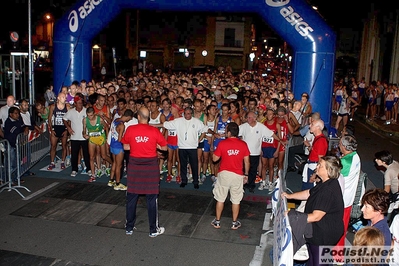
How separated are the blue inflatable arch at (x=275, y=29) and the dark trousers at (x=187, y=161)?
452 centimetres

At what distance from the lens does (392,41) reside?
26.6 metres

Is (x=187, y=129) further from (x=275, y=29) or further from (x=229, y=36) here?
(x=229, y=36)

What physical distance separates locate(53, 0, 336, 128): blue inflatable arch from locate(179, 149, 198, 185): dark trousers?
4.52 m

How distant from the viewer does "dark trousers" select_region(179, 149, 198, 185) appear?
935cm

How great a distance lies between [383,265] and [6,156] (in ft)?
24.7

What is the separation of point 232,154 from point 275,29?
6318 mm

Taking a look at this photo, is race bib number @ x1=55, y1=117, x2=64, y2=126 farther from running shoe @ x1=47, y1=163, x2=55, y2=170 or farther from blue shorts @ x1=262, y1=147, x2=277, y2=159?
blue shorts @ x1=262, y1=147, x2=277, y2=159

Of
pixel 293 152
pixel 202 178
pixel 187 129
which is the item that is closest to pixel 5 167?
pixel 187 129

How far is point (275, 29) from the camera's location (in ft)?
39.9

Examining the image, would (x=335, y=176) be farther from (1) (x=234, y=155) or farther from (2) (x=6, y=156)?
(2) (x=6, y=156)

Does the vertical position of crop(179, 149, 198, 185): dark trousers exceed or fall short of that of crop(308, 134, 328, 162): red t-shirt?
it falls short

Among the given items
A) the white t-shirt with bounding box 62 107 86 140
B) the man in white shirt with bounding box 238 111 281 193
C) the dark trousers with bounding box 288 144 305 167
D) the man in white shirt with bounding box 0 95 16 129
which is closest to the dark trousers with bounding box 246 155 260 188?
the man in white shirt with bounding box 238 111 281 193

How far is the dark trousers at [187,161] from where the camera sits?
935 centimetres

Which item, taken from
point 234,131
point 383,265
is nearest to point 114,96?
point 234,131
